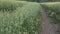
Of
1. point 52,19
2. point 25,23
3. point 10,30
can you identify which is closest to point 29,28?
point 25,23

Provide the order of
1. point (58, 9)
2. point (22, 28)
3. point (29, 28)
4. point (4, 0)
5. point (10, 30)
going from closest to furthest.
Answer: point (10, 30)
point (22, 28)
point (29, 28)
point (4, 0)
point (58, 9)

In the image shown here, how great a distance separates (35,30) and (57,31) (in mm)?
2227

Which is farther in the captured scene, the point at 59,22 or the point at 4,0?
the point at 4,0

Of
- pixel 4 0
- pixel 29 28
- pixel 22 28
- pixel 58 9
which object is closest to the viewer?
pixel 22 28

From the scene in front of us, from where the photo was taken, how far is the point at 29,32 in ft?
22.0

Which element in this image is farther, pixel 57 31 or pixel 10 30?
pixel 57 31

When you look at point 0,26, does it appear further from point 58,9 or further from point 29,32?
point 58,9

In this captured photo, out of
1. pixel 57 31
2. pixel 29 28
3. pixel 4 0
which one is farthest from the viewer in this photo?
pixel 4 0

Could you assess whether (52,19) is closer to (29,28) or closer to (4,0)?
(4,0)

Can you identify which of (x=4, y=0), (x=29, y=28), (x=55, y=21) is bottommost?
(x=55, y=21)

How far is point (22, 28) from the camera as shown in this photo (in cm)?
645

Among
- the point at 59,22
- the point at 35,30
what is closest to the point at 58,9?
the point at 59,22

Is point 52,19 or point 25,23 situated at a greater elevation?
point 25,23

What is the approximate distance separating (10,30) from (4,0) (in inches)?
249
